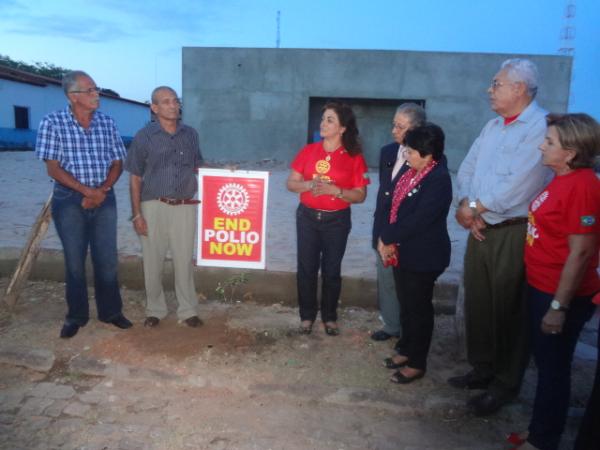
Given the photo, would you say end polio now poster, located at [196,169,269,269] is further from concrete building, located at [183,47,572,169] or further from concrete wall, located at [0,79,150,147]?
concrete wall, located at [0,79,150,147]

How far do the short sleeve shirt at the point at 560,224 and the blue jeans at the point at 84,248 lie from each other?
312 centimetres

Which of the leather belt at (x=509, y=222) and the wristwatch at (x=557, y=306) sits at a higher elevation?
the leather belt at (x=509, y=222)

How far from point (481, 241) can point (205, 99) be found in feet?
57.6

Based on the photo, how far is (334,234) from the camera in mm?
3965

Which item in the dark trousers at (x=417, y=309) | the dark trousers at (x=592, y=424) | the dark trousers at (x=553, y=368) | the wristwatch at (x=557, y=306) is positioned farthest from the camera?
the dark trousers at (x=417, y=309)

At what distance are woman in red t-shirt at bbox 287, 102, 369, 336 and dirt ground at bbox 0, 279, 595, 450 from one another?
71 cm

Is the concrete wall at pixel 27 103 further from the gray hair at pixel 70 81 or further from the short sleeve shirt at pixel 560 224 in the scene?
the short sleeve shirt at pixel 560 224

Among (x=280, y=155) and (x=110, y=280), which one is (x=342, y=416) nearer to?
(x=110, y=280)

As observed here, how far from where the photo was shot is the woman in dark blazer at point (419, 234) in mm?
3092

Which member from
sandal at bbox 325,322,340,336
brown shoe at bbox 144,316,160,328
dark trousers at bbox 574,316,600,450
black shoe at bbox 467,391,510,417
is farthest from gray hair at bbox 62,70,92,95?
dark trousers at bbox 574,316,600,450

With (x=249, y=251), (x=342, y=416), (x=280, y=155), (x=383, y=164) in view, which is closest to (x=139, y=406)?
(x=342, y=416)

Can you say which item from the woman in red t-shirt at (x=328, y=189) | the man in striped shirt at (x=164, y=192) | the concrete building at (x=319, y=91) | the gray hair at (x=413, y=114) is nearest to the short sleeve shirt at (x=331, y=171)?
the woman in red t-shirt at (x=328, y=189)

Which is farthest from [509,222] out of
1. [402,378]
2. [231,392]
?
[231,392]

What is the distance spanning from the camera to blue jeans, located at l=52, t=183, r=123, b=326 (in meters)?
3.86
